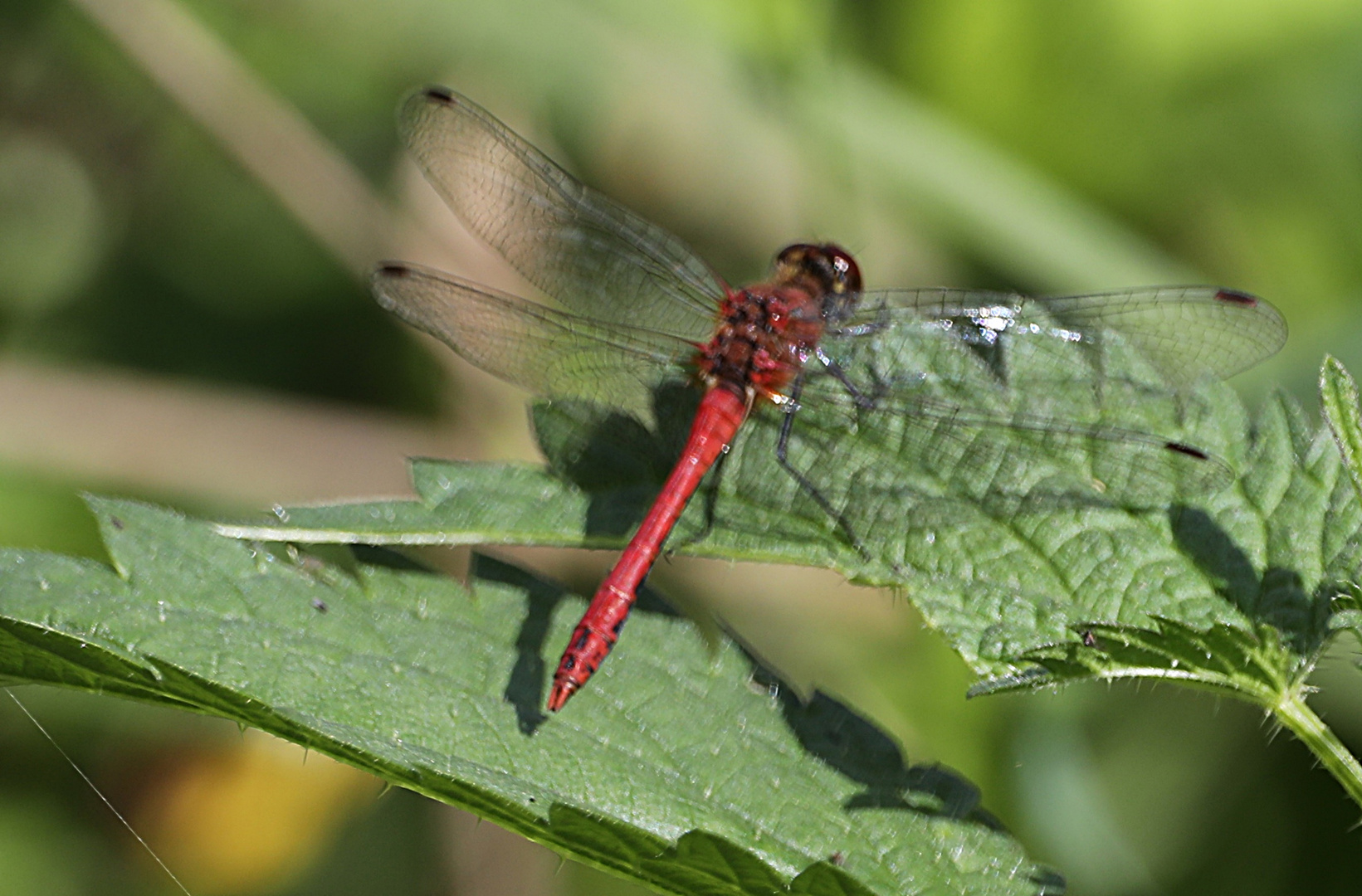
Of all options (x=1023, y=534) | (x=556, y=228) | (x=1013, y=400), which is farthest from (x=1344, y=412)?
(x=556, y=228)

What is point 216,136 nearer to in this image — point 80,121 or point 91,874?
point 80,121

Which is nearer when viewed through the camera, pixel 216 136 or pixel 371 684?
pixel 371 684

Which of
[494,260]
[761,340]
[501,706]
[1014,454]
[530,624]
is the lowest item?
[501,706]

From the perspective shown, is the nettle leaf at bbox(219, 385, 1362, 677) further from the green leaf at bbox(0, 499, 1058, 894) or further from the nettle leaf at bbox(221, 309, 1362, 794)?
the green leaf at bbox(0, 499, 1058, 894)

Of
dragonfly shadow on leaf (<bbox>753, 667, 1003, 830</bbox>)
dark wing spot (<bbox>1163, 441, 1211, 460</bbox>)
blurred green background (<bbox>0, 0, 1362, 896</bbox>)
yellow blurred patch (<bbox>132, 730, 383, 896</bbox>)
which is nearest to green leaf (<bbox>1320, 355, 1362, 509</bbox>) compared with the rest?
dark wing spot (<bbox>1163, 441, 1211, 460</bbox>)

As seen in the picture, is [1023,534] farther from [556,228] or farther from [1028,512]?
[556,228]

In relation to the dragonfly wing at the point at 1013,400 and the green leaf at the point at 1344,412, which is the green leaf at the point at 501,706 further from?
the green leaf at the point at 1344,412

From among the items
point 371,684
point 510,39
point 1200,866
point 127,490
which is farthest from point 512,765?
point 510,39
